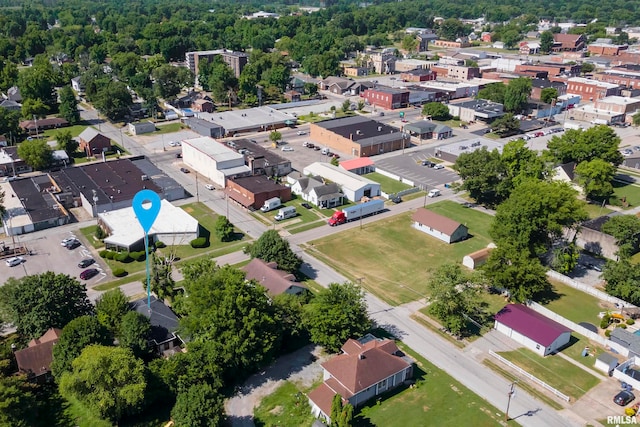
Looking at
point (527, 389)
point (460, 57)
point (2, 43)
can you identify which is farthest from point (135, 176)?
point (460, 57)

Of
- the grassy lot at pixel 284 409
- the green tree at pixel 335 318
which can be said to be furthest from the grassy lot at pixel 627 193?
the grassy lot at pixel 284 409

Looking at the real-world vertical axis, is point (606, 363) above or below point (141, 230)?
below

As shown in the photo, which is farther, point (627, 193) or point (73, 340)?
point (627, 193)

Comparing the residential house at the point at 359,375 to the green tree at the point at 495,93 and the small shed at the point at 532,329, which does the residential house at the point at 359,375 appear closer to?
the small shed at the point at 532,329

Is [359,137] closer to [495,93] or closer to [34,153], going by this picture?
[495,93]

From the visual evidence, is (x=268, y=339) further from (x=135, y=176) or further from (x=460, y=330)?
(x=135, y=176)

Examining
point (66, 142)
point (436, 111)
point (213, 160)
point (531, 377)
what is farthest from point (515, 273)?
point (66, 142)

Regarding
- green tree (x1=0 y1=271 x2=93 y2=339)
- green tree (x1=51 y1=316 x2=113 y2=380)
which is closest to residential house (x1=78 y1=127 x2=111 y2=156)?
green tree (x1=0 y1=271 x2=93 y2=339)
